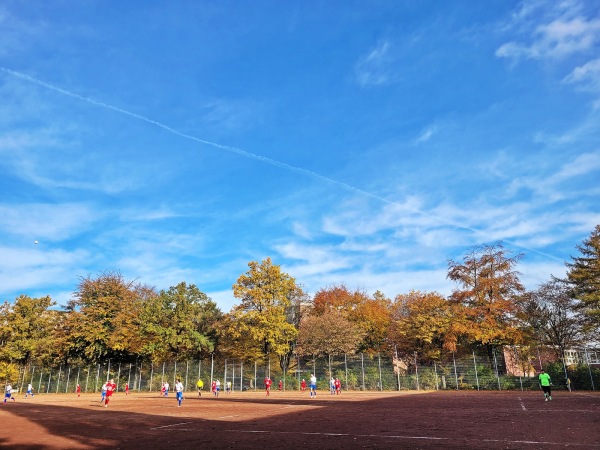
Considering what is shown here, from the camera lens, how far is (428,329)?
→ 47188 millimetres

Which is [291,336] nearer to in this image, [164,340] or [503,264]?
[164,340]

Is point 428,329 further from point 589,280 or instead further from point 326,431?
point 326,431

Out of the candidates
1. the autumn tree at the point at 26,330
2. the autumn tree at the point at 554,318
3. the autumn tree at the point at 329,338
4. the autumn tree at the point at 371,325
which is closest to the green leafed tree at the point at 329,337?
the autumn tree at the point at 329,338

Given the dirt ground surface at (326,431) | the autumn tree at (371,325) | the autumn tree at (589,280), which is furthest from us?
the autumn tree at (371,325)

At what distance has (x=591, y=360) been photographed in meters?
37.5

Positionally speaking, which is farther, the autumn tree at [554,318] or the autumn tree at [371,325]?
the autumn tree at [371,325]

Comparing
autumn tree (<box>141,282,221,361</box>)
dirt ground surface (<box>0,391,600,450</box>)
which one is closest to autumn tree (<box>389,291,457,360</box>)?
autumn tree (<box>141,282,221,361</box>)

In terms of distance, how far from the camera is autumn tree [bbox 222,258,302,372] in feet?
167

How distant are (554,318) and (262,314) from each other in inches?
1190

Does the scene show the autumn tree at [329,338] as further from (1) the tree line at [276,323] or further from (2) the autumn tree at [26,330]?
(2) the autumn tree at [26,330]

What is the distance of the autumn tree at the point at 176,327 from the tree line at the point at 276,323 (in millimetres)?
119

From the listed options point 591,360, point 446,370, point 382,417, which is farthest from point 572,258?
point 382,417

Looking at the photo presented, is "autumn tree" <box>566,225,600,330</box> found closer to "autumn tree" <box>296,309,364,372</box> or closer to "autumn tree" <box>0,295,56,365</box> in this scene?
"autumn tree" <box>296,309,364,372</box>

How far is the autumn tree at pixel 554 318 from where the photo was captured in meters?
44.1
